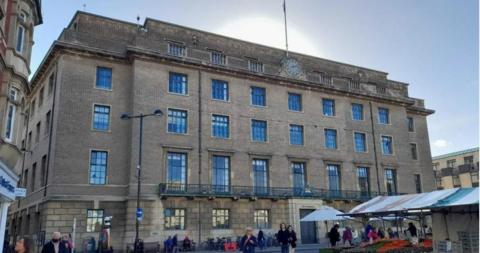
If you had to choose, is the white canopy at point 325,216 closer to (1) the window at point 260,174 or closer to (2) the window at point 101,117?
(1) the window at point 260,174

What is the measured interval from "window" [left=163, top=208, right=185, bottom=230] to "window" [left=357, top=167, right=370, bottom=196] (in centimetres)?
1786

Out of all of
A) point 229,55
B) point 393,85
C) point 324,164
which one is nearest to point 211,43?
point 229,55

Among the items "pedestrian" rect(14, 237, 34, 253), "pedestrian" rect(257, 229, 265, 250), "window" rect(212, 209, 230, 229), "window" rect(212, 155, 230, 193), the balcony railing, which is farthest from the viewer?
"window" rect(212, 155, 230, 193)

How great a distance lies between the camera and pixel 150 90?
31.5 meters

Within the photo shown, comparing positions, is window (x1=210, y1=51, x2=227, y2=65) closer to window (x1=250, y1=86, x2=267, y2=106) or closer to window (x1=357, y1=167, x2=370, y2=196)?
window (x1=250, y1=86, x2=267, y2=106)

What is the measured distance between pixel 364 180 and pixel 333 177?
3734 millimetres

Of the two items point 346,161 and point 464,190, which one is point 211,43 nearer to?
point 346,161

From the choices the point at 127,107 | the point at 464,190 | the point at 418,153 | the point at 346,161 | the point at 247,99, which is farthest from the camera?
the point at 418,153

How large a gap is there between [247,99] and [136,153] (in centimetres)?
1093

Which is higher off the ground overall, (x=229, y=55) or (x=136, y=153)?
(x=229, y=55)

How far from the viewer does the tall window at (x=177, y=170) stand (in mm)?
30858

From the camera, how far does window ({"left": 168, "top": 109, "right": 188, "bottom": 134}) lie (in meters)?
31.9

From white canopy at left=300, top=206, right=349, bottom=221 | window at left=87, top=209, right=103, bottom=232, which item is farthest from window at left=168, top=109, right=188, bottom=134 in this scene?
white canopy at left=300, top=206, right=349, bottom=221

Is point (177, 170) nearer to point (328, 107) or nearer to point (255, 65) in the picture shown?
point (255, 65)
